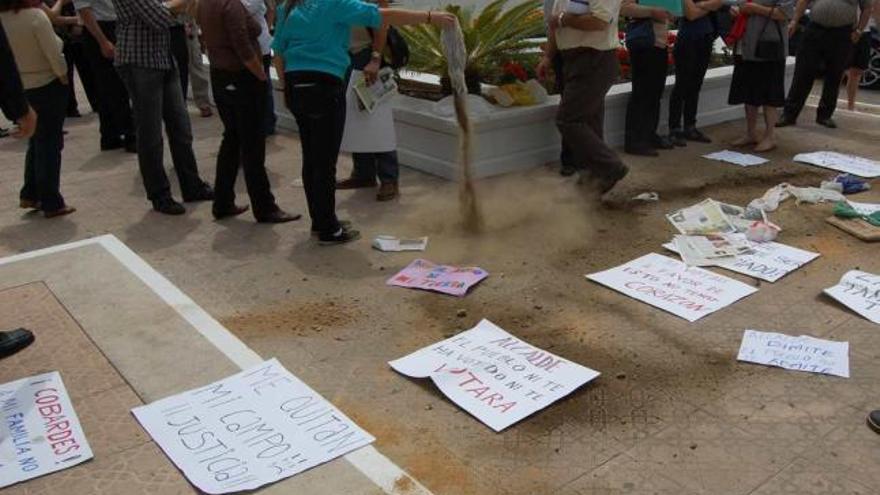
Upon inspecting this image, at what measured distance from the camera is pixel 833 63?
25.5 ft

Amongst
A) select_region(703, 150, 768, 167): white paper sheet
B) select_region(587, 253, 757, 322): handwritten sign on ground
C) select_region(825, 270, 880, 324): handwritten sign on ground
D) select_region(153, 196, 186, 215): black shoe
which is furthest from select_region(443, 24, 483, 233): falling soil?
select_region(703, 150, 768, 167): white paper sheet

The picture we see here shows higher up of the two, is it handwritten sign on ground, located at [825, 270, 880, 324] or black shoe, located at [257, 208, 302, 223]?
black shoe, located at [257, 208, 302, 223]

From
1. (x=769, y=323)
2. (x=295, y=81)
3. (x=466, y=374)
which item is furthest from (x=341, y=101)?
(x=769, y=323)

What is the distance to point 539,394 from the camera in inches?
128

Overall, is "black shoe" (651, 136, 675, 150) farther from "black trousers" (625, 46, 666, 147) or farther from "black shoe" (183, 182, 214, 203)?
"black shoe" (183, 182, 214, 203)

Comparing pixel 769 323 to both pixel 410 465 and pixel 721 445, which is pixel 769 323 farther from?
pixel 410 465

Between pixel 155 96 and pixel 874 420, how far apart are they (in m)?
4.87

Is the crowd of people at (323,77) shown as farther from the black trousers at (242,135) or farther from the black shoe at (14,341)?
the black shoe at (14,341)

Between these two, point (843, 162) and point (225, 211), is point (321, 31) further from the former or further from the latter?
point (843, 162)

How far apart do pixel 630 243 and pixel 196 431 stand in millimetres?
3113

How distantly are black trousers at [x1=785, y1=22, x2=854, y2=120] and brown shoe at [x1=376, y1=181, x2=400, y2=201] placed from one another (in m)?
4.71

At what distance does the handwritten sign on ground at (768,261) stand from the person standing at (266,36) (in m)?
3.27

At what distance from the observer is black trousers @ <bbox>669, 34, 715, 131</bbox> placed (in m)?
7.26

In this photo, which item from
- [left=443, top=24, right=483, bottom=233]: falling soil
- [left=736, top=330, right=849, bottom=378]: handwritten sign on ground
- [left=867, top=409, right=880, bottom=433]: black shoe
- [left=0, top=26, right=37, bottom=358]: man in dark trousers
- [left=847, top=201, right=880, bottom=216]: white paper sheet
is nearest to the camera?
[left=867, top=409, right=880, bottom=433]: black shoe
